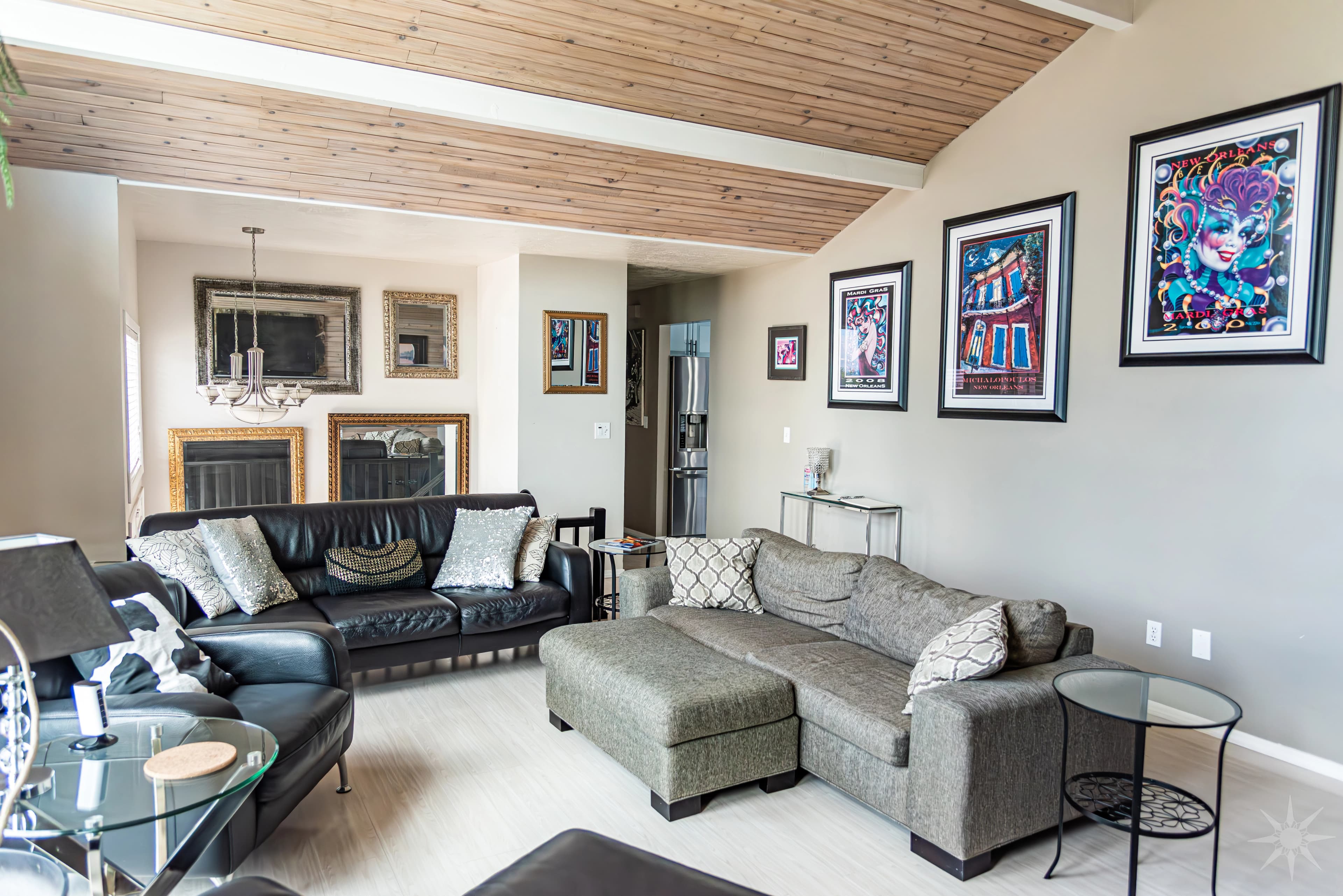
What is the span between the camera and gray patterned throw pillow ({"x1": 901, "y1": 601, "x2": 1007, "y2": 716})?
106 inches

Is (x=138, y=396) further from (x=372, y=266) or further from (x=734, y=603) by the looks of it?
(x=734, y=603)

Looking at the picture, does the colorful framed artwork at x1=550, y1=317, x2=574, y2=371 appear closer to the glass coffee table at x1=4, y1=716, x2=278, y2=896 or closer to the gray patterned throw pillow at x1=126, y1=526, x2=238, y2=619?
the gray patterned throw pillow at x1=126, y1=526, x2=238, y2=619

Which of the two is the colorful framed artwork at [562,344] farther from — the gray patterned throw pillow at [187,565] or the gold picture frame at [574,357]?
the gray patterned throw pillow at [187,565]

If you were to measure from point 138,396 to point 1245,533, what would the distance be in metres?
6.66

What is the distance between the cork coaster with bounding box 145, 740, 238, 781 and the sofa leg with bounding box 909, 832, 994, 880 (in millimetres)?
1982

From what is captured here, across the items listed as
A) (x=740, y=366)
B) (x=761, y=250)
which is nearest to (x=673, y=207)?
(x=761, y=250)

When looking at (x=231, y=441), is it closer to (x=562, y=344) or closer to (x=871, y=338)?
(x=562, y=344)

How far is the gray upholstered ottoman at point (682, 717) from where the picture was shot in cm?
288

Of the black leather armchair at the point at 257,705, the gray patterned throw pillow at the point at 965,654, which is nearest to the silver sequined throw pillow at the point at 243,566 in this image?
the black leather armchair at the point at 257,705

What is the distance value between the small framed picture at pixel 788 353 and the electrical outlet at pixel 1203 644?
328 centimetres

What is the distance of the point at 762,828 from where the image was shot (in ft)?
9.37

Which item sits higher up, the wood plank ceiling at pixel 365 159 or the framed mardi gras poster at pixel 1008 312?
the wood plank ceiling at pixel 365 159

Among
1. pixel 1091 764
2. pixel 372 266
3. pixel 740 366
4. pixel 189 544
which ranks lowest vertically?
pixel 1091 764

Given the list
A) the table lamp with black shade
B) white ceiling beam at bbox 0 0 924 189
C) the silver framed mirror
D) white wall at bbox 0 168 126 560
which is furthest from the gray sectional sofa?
the silver framed mirror
